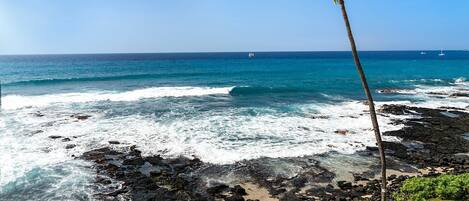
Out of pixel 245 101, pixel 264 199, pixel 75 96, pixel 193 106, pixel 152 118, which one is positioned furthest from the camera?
pixel 75 96

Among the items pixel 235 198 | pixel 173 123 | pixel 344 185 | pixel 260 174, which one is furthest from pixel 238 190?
pixel 173 123

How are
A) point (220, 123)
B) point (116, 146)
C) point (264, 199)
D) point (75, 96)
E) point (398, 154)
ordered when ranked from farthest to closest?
point (75, 96) < point (220, 123) < point (116, 146) < point (398, 154) < point (264, 199)

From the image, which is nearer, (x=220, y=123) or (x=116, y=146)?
(x=116, y=146)

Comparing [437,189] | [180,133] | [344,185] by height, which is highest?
[437,189]

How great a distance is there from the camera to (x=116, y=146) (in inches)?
981

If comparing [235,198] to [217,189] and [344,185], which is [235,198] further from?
[344,185]

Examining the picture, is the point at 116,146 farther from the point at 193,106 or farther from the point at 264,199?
the point at 193,106

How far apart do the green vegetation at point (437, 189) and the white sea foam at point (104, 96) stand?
33.4m

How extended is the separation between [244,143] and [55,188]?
37.6 feet

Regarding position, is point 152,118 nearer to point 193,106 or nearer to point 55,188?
point 193,106

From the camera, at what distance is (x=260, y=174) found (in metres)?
20.2

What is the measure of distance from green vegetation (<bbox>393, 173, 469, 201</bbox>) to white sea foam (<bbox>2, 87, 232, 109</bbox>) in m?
33.4

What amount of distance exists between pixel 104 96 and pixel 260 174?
1188 inches

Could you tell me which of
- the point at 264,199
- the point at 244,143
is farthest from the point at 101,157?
the point at 264,199
